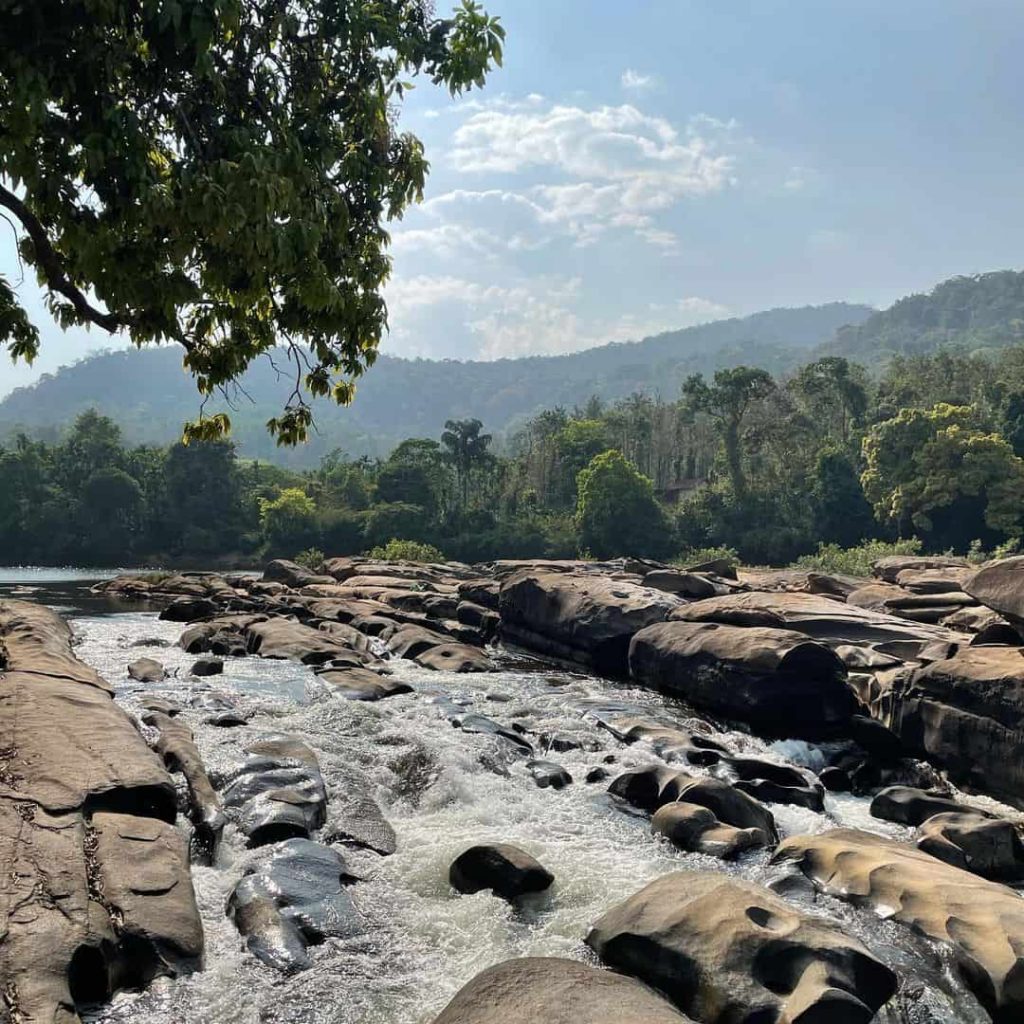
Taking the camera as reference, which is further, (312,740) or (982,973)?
(312,740)

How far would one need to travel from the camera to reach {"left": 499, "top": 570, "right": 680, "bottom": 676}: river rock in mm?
19625

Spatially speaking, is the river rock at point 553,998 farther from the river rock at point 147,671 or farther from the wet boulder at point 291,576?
the wet boulder at point 291,576

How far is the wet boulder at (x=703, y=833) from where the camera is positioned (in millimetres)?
8461

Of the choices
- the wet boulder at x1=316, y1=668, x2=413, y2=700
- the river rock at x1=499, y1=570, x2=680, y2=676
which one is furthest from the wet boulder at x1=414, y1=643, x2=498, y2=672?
the wet boulder at x1=316, y1=668, x2=413, y2=700

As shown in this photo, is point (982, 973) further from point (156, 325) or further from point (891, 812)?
point (156, 325)

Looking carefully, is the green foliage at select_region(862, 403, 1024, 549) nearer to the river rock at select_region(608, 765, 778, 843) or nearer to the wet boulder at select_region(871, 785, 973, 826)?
the wet boulder at select_region(871, 785, 973, 826)

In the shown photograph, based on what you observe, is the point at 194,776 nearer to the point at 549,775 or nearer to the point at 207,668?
the point at 549,775

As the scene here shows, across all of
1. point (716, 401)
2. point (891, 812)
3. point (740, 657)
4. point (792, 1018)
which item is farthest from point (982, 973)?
point (716, 401)

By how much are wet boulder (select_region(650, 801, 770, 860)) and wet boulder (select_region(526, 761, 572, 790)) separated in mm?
1717

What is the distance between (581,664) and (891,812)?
1091 centimetres

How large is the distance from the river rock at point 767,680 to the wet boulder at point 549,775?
484cm

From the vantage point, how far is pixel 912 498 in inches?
2053

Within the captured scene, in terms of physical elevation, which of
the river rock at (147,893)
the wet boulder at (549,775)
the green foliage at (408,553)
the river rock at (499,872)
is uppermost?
the river rock at (147,893)

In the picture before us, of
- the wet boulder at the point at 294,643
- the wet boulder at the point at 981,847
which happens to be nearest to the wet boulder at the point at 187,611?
the wet boulder at the point at 294,643
